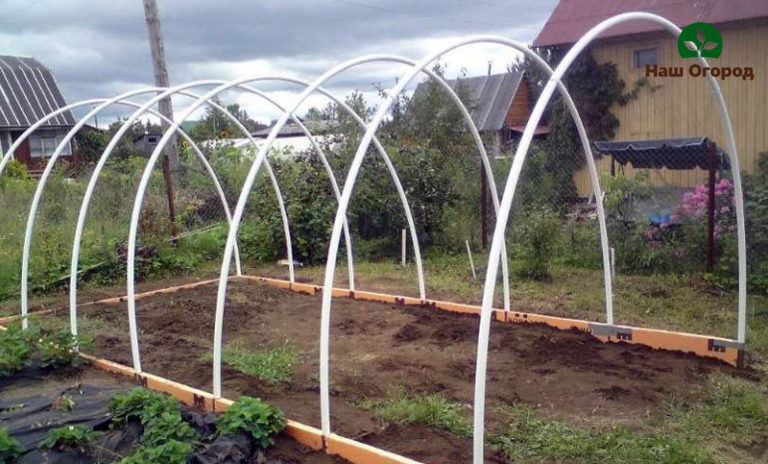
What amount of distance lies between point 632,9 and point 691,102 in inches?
101

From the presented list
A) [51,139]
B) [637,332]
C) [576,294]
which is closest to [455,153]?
[576,294]

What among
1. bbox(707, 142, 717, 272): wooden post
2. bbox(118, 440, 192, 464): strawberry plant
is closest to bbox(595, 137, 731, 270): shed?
bbox(707, 142, 717, 272): wooden post

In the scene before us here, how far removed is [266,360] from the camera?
567 centimetres

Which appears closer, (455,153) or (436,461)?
(436,461)

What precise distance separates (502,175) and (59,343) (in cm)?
820

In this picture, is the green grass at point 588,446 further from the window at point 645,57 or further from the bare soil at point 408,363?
the window at point 645,57

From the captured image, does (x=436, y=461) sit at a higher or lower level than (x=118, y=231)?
lower

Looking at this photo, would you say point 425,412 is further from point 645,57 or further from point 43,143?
point 43,143

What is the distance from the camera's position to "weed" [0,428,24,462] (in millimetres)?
3533

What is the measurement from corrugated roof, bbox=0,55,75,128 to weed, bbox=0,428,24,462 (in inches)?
860

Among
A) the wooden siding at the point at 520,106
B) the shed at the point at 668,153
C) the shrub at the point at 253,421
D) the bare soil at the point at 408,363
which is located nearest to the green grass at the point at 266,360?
the bare soil at the point at 408,363

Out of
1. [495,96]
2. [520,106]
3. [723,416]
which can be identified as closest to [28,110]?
[495,96]

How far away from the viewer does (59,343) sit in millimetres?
5371

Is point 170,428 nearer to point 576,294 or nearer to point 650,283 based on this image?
point 576,294
